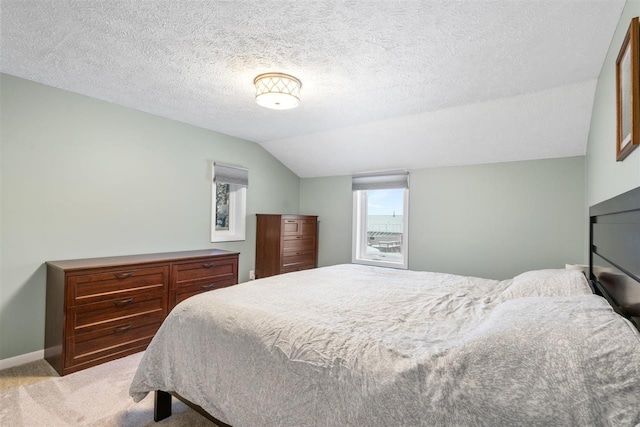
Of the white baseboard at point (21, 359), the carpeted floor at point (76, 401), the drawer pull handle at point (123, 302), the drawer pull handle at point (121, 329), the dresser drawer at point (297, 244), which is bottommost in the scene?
the carpeted floor at point (76, 401)

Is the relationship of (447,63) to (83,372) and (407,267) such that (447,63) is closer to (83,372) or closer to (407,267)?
(407,267)

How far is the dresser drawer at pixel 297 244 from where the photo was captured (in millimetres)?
4340

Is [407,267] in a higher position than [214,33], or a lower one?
lower

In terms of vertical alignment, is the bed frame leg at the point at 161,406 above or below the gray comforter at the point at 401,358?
below

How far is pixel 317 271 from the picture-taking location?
2725mm

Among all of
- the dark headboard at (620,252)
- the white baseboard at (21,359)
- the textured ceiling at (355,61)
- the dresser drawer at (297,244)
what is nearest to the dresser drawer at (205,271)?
the dresser drawer at (297,244)

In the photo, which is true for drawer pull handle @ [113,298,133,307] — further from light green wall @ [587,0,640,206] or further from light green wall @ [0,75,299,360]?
light green wall @ [587,0,640,206]

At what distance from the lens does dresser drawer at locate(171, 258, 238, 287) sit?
9.79ft

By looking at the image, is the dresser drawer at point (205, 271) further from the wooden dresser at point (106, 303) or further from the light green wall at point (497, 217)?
the light green wall at point (497, 217)

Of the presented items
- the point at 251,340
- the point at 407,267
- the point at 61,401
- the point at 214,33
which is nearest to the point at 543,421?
the point at 251,340

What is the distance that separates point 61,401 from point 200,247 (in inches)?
78.7

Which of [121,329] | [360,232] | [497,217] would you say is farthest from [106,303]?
[497,217]

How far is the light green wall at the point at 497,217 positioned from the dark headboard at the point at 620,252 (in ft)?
5.29

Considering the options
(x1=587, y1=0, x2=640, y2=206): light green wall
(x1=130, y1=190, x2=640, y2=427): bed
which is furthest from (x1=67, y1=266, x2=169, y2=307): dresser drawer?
(x1=587, y1=0, x2=640, y2=206): light green wall
